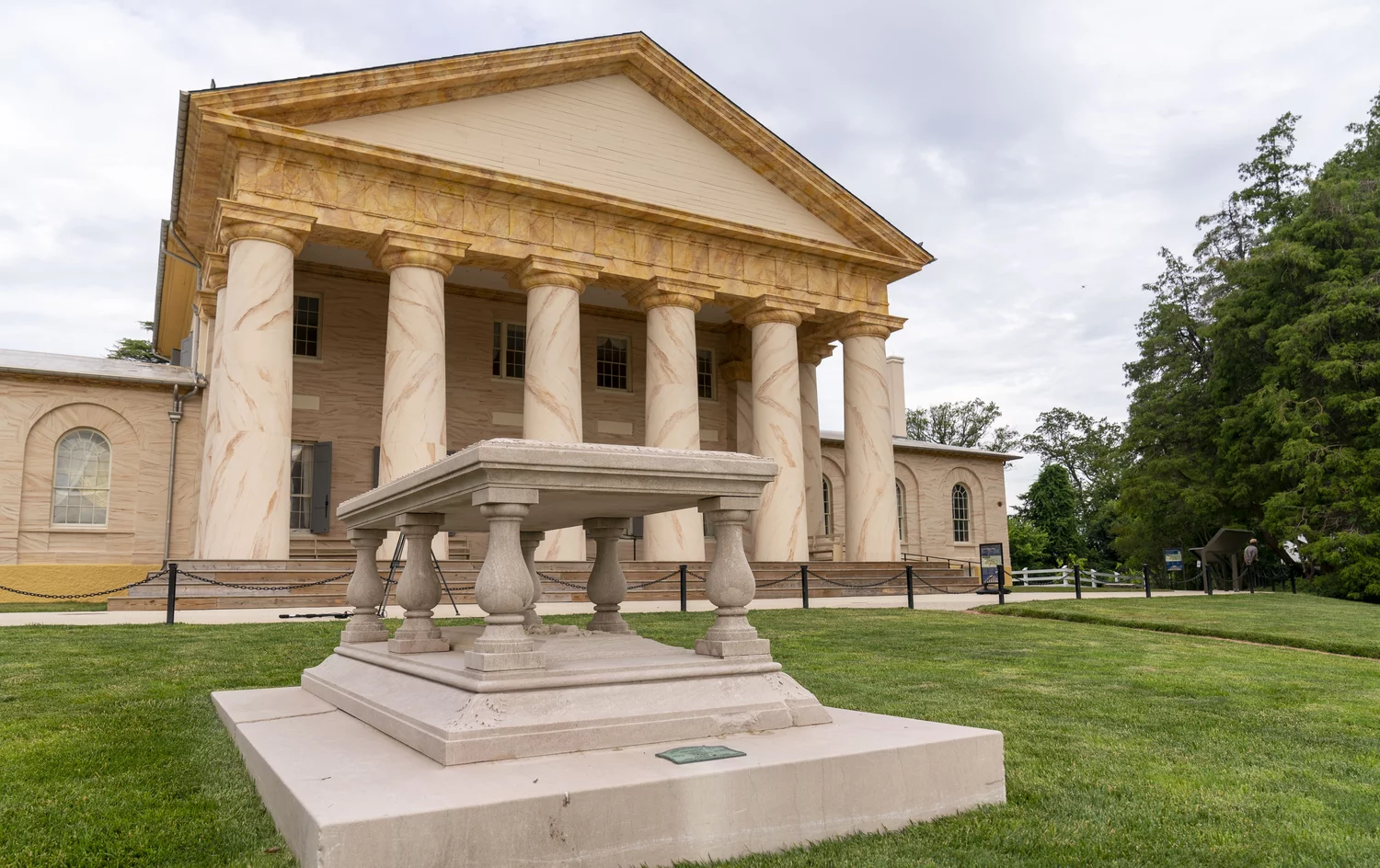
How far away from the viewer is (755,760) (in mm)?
4121

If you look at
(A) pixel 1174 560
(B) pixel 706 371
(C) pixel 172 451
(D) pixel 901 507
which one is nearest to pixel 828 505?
(D) pixel 901 507

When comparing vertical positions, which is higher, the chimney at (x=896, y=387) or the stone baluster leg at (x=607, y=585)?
the chimney at (x=896, y=387)

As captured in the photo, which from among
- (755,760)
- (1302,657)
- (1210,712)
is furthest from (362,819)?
(1302,657)

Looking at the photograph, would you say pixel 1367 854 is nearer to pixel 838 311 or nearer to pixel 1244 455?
pixel 838 311

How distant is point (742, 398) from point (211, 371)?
16.3 metres

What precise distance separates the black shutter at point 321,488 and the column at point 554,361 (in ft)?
19.6

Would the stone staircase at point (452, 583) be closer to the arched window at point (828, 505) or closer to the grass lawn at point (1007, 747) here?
the grass lawn at point (1007, 747)

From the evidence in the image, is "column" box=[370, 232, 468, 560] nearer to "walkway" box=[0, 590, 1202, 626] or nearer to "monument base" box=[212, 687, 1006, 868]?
"walkway" box=[0, 590, 1202, 626]

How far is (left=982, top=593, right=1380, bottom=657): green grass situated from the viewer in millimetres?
13914

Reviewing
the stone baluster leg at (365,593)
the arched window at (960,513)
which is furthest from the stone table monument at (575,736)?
the arched window at (960,513)

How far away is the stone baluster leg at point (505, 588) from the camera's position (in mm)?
4488

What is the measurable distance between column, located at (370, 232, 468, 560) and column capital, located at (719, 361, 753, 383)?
12689 mm

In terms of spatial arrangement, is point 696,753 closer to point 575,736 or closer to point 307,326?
point 575,736

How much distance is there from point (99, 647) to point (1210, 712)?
36.1ft
